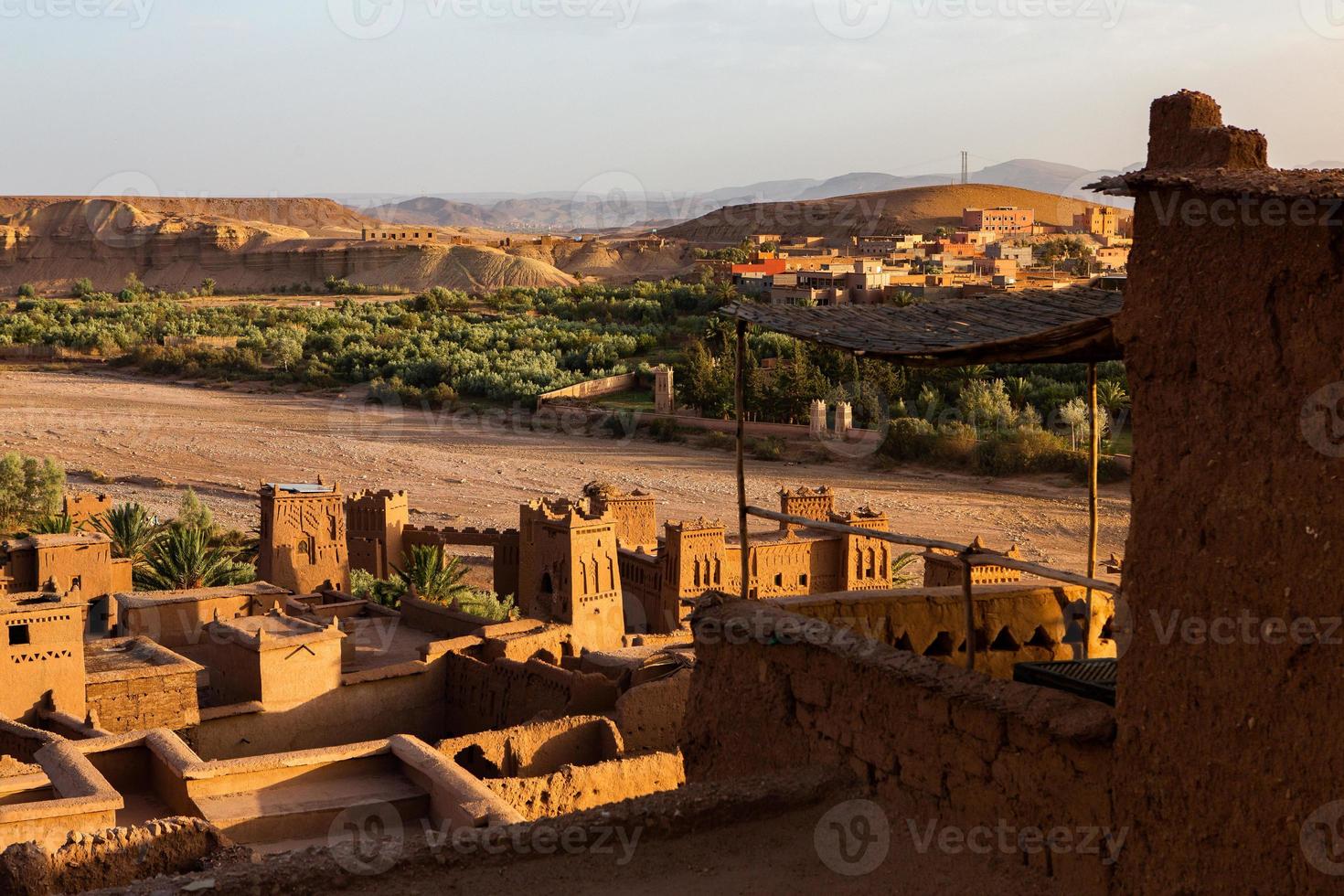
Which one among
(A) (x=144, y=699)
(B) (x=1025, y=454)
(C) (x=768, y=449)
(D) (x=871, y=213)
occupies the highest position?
(D) (x=871, y=213)

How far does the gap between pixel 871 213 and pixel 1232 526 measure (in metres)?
101

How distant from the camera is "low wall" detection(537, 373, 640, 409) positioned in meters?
41.7

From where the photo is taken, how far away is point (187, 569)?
18516 mm

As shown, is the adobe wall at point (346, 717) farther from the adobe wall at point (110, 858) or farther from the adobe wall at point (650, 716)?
the adobe wall at point (110, 858)

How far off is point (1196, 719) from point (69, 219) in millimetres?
107511

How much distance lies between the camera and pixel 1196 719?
170 inches

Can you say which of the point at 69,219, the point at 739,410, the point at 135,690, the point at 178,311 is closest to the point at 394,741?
the point at 135,690

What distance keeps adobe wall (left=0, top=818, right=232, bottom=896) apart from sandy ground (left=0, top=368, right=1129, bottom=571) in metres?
18.7

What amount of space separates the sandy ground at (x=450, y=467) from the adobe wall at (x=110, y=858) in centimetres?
1869

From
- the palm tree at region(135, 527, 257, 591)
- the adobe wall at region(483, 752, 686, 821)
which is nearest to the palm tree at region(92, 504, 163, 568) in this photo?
the palm tree at region(135, 527, 257, 591)

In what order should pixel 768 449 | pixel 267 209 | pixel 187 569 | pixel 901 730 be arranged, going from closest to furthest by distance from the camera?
pixel 901 730 < pixel 187 569 < pixel 768 449 < pixel 267 209

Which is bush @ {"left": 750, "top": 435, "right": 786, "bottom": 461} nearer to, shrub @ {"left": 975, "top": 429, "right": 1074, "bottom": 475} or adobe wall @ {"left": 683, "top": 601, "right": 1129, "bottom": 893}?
shrub @ {"left": 975, "top": 429, "right": 1074, "bottom": 475}

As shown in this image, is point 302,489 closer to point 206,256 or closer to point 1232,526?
point 1232,526

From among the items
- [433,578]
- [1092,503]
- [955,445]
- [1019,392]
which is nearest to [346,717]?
[433,578]
